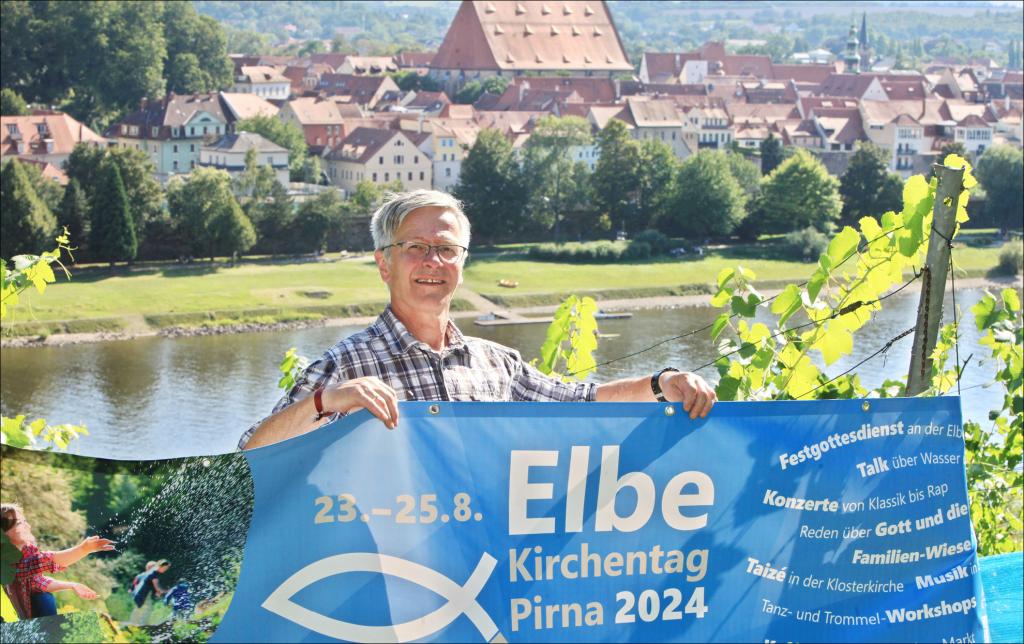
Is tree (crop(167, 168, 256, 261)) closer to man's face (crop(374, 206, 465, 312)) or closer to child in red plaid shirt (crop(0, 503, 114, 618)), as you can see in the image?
man's face (crop(374, 206, 465, 312))

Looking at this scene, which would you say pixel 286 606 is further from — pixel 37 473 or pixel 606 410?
pixel 606 410

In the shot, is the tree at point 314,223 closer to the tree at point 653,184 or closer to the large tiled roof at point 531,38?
the tree at point 653,184

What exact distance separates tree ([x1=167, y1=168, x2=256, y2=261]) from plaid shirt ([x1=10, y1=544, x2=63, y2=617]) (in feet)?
81.3

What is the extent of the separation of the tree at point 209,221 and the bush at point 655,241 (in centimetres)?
690

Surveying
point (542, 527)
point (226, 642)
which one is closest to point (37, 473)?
point (226, 642)

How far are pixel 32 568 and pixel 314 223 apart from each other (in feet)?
85.2

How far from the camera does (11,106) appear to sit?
35.7 meters

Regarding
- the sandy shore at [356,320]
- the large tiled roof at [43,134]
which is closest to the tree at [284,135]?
the large tiled roof at [43,134]

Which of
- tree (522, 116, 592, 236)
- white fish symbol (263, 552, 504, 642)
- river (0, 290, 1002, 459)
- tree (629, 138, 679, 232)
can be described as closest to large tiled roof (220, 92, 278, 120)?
tree (522, 116, 592, 236)

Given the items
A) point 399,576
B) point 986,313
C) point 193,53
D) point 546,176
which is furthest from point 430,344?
point 193,53

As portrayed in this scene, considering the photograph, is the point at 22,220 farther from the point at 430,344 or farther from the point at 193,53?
the point at 430,344

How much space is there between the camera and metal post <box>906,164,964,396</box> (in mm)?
1996

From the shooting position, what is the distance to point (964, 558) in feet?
5.59

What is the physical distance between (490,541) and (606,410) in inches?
7.0
